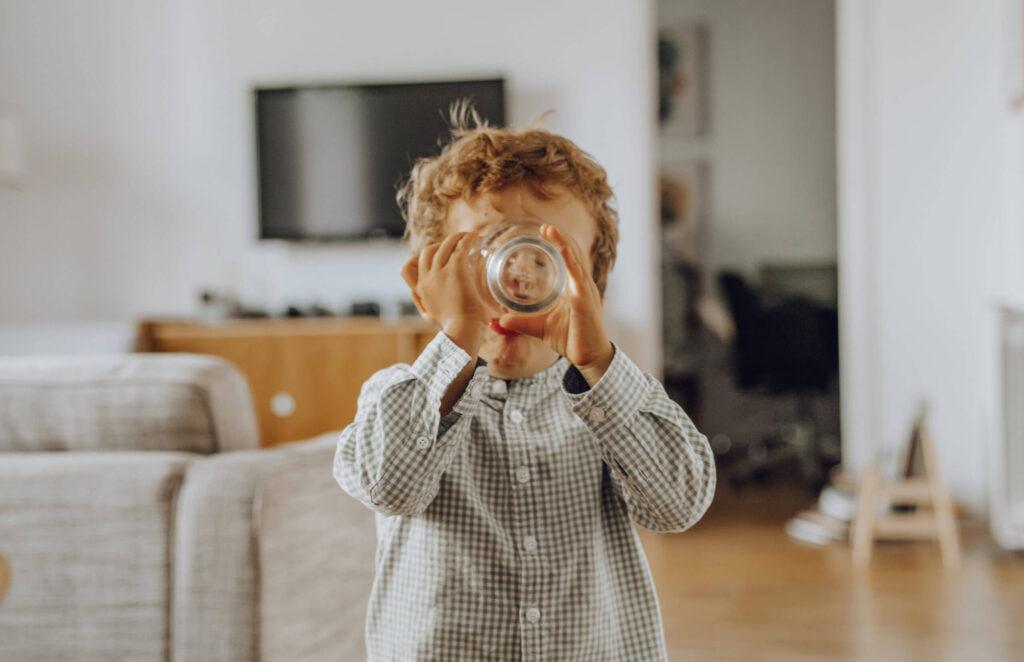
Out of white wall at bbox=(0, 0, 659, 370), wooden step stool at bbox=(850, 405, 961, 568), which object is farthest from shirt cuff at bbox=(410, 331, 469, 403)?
white wall at bbox=(0, 0, 659, 370)

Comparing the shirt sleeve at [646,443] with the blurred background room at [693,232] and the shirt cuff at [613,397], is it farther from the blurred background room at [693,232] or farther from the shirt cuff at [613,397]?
the blurred background room at [693,232]

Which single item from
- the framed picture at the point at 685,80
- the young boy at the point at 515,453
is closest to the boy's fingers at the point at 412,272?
the young boy at the point at 515,453

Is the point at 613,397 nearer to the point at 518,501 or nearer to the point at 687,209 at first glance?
the point at 518,501

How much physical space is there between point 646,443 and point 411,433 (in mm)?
171

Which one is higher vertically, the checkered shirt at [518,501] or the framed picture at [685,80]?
the framed picture at [685,80]

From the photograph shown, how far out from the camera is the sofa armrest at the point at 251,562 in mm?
846

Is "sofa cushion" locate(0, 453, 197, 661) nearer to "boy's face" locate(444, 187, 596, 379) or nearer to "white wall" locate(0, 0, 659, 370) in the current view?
"boy's face" locate(444, 187, 596, 379)

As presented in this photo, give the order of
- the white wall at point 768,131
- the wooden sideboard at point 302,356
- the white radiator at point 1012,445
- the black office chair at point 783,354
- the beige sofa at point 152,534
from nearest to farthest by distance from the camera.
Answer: the beige sofa at point 152,534 → the white radiator at point 1012,445 → the wooden sideboard at point 302,356 → the black office chair at point 783,354 → the white wall at point 768,131

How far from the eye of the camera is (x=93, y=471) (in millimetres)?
878

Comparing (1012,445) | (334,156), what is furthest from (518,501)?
(334,156)

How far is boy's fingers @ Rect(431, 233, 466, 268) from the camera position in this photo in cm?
62

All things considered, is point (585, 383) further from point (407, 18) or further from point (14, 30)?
point (14, 30)

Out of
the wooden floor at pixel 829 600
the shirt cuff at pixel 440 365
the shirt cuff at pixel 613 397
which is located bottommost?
the wooden floor at pixel 829 600

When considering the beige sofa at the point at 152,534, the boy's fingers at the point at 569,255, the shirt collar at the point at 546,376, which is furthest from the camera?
the beige sofa at the point at 152,534
